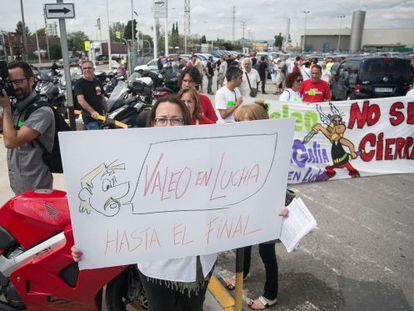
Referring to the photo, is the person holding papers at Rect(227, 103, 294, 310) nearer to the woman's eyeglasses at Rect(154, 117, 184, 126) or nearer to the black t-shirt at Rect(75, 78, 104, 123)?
the woman's eyeglasses at Rect(154, 117, 184, 126)

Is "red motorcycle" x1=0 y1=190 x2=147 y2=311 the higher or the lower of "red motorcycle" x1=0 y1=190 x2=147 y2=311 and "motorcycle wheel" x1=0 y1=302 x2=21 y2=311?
the higher

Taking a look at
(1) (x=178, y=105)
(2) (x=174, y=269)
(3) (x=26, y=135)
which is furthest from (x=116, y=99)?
(2) (x=174, y=269)

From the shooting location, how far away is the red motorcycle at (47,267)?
7.42 ft

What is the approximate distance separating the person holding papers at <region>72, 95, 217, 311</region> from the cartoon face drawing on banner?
16.4 inches

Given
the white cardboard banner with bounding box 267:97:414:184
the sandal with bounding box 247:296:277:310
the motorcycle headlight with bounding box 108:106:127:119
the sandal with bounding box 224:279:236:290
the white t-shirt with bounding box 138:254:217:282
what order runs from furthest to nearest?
the motorcycle headlight with bounding box 108:106:127:119, the white cardboard banner with bounding box 267:97:414:184, the sandal with bounding box 224:279:236:290, the sandal with bounding box 247:296:277:310, the white t-shirt with bounding box 138:254:217:282

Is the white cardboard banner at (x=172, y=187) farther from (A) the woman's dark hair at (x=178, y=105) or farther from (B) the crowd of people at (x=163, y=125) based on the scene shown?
(A) the woman's dark hair at (x=178, y=105)

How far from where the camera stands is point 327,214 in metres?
4.59

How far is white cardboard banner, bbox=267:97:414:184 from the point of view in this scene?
5.45 m

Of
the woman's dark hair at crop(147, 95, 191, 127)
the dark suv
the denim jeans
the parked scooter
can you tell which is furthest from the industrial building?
the woman's dark hair at crop(147, 95, 191, 127)

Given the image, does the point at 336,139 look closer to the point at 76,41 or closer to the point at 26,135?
the point at 26,135

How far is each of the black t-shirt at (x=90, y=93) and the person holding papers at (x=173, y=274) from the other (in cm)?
475

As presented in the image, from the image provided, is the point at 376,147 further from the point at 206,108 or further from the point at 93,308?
the point at 93,308

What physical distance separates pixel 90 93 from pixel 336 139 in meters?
4.33

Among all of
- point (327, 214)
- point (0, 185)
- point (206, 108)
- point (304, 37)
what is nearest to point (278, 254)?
point (327, 214)
